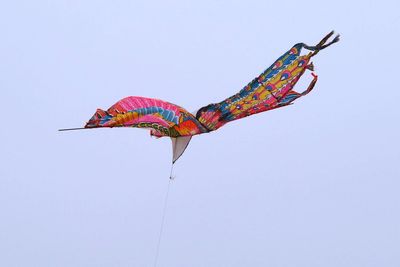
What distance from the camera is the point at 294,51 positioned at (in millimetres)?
16766

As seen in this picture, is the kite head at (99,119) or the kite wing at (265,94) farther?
the kite wing at (265,94)

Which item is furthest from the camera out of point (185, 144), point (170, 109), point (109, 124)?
point (185, 144)

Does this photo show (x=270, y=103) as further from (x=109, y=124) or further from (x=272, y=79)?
(x=109, y=124)

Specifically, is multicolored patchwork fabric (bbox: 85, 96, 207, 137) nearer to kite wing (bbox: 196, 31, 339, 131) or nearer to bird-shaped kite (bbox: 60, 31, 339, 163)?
bird-shaped kite (bbox: 60, 31, 339, 163)

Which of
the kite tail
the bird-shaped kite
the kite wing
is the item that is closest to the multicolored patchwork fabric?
the bird-shaped kite

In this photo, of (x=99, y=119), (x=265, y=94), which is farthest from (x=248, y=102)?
(x=99, y=119)

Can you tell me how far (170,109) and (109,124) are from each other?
5.54 ft

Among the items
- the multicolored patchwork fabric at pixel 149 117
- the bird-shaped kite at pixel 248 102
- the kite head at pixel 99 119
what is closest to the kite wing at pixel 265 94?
the bird-shaped kite at pixel 248 102

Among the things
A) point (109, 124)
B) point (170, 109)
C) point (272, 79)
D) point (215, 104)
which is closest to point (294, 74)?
point (272, 79)

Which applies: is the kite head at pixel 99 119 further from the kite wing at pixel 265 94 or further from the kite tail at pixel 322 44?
the kite tail at pixel 322 44

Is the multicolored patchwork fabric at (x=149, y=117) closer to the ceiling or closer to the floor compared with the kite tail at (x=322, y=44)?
closer to the floor

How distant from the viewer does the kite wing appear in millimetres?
16766

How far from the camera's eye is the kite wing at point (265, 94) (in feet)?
55.0

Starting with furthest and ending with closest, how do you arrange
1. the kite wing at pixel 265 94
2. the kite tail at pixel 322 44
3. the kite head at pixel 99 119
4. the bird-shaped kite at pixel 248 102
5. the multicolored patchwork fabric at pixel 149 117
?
the kite wing at pixel 265 94, the bird-shaped kite at pixel 248 102, the kite tail at pixel 322 44, the multicolored patchwork fabric at pixel 149 117, the kite head at pixel 99 119
